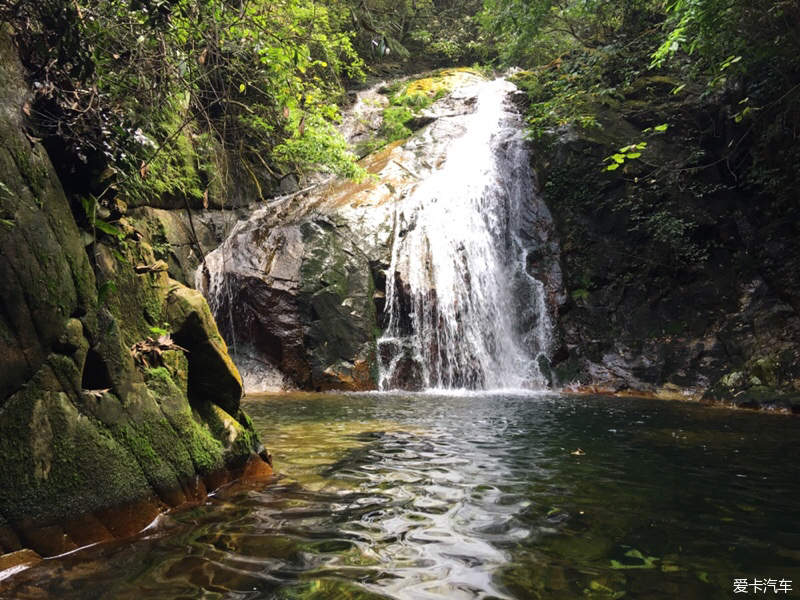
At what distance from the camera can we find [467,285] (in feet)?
41.0

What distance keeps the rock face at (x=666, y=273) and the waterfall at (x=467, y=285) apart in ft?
3.05

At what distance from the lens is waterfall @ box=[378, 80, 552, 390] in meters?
11.5

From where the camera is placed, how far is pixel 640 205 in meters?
12.2

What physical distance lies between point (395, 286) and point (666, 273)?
6743mm

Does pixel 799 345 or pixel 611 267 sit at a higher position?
pixel 611 267

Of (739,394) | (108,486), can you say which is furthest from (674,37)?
(108,486)

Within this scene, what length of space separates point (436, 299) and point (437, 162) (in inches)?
227

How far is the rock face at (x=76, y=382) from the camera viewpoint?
7.41ft

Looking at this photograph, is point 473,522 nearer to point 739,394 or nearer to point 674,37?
point 674,37

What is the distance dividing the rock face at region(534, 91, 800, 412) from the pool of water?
5919mm

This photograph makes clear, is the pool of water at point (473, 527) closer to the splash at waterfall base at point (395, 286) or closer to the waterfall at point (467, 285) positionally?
the splash at waterfall base at point (395, 286)

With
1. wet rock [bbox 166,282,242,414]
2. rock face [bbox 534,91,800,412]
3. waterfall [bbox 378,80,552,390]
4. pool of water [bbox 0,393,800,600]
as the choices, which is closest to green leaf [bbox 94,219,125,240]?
wet rock [bbox 166,282,242,414]

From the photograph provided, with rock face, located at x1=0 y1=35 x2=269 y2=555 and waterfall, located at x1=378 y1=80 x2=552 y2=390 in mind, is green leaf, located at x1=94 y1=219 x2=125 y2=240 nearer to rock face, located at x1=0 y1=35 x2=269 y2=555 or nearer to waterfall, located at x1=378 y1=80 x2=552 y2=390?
rock face, located at x1=0 y1=35 x2=269 y2=555

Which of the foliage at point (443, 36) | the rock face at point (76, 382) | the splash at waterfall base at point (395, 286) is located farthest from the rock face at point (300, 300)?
the foliage at point (443, 36)
